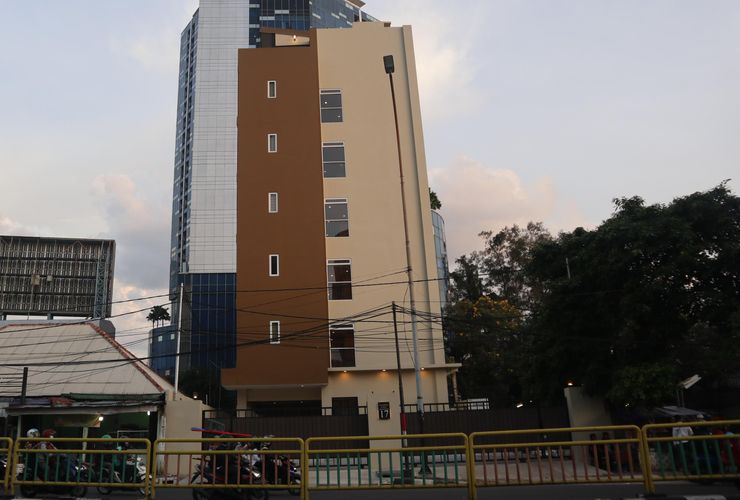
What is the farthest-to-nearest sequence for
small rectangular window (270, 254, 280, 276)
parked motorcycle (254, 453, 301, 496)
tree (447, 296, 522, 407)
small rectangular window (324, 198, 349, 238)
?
tree (447, 296, 522, 407)
small rectangular window (324, 198, 349, 238)
small rectangular window (270, 254, 280, 276)
parked motorcycle (254, 453, 301, 496)

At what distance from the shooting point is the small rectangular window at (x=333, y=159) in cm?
3309

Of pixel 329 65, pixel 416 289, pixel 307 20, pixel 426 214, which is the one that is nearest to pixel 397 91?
pixel 329 65

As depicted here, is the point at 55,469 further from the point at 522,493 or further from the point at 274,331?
the point at 274,331

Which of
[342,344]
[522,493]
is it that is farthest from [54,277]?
[522,493]

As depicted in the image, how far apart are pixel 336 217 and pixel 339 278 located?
342 cm

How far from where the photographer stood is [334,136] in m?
33.7

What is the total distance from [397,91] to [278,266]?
495 inches

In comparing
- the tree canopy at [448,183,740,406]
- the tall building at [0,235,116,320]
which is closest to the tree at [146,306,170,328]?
the tall building at [0,235,116,320]

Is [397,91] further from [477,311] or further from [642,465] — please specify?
[642,465]

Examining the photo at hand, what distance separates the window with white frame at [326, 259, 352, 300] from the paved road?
1677 cm

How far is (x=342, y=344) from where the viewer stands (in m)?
30.3

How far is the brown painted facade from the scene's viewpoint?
29.0 metres

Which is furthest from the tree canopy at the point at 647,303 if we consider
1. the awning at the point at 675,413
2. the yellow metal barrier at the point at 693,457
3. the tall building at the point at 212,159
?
the tall building at the point at 212,159

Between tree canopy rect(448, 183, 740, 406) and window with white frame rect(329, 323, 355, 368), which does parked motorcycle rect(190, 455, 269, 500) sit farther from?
window with white frame rect(329, 323, 355, 368)
